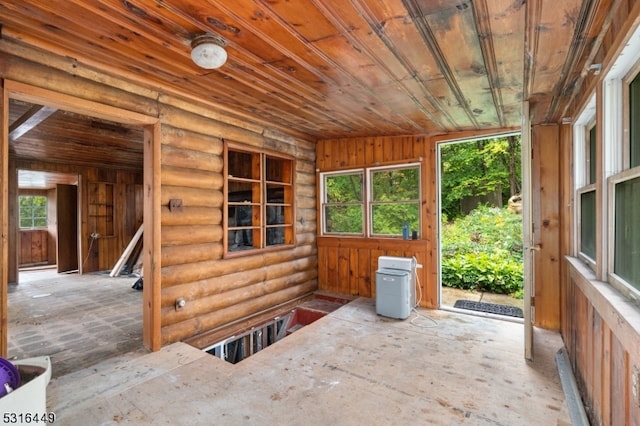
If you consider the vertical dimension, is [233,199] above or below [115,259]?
above

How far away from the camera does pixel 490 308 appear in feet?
14.7

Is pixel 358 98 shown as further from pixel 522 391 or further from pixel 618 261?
pixel 522 391

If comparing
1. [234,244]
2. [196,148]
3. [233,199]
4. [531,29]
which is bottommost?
[234,244]

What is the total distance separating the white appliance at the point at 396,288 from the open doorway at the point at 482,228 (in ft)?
2.04

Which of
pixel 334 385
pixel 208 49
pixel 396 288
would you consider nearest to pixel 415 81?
pixel 208 49

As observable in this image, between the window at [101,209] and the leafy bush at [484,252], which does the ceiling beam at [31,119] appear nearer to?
the window at [101,209]

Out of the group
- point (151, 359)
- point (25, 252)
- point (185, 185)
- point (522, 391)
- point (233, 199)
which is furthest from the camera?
point (25, 252)

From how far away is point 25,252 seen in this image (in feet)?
29.0

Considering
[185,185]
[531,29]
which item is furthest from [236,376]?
[531,29]

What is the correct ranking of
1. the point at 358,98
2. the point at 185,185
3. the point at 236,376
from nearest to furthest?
the point at 236,376 → the point at 358,98 → the point at 185,185

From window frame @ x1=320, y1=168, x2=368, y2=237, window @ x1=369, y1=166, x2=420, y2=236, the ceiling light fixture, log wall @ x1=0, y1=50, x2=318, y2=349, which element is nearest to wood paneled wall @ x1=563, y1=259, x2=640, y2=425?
window @ x1=369, y1=166, x2=420, y2=236

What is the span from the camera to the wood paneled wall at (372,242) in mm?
4324

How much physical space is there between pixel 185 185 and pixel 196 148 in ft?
1.44

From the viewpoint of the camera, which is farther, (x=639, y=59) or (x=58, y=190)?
(x=58, y=190)
